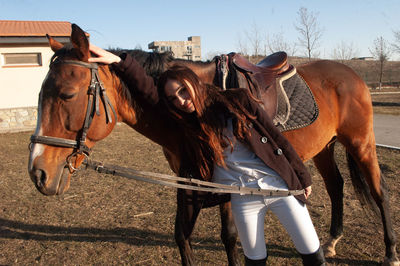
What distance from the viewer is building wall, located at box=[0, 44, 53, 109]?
1084cm

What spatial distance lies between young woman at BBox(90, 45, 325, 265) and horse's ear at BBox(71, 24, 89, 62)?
0.08 metres

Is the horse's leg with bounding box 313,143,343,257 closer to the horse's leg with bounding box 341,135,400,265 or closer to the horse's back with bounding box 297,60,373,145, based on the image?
the horse's leg with bounding box 341,135,400,265

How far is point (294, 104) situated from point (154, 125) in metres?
1.13

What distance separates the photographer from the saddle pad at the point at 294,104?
7.66ft

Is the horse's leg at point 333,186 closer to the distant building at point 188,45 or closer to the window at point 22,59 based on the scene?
the window at point 22,59

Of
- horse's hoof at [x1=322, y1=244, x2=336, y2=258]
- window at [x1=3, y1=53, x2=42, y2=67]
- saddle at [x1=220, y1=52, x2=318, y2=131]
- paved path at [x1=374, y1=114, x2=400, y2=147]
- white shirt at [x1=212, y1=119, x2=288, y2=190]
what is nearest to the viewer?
white shirt at [x1=212, y1=119, x2=288, y2=190]

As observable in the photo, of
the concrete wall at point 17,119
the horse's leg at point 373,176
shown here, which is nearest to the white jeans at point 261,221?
the horse's leg at point 373,176

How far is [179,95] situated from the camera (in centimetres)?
178

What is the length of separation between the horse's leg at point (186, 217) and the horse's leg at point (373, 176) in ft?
5.56

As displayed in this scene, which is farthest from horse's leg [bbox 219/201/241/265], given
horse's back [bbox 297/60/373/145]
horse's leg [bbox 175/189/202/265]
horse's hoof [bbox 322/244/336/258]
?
horse's back [bbox 297/60/373/145]

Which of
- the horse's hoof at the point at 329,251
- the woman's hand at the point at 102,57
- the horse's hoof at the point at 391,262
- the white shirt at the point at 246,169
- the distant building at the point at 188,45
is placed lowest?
the horse's hoof at the point at 329,251

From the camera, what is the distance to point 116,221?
3896mm

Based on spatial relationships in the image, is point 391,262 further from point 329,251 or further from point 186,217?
point 186,217

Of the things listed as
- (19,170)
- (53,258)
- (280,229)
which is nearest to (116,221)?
(53,258)
